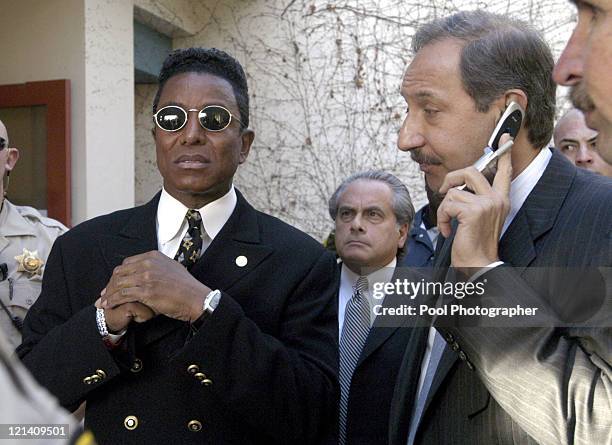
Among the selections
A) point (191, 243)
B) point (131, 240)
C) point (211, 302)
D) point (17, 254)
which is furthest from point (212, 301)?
point (17, 254)

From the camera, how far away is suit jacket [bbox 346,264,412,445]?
2732 millimetres

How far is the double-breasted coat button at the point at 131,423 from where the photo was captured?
6.65 ft

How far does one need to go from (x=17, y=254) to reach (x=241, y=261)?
161 cm

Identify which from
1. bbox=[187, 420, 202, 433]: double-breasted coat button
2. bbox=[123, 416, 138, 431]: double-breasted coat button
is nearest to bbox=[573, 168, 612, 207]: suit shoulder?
bbox=[187, 420, 202, 433]: double-breasted coat button

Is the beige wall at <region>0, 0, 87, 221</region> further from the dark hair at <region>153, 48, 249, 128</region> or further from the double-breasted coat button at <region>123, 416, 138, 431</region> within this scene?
the double-breasted coat button at <region>123, 416, 138, 431</region>

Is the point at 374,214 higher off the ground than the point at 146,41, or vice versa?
the point at 146,41

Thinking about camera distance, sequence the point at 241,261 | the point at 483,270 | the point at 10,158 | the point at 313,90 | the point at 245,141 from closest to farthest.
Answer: the point at 483,270 < the point at 241,261 < the point at 245,141 < the point at 10,158 < the point at 313,90

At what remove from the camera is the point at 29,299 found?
3.14 metres

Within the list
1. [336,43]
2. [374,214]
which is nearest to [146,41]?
[336,43]

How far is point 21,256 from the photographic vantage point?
3281 mm

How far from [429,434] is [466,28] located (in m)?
1.12

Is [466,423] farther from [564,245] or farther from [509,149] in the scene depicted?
[509,149]

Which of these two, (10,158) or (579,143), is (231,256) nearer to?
(10,158)

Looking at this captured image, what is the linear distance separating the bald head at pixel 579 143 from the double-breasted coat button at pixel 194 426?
8.77 ft
